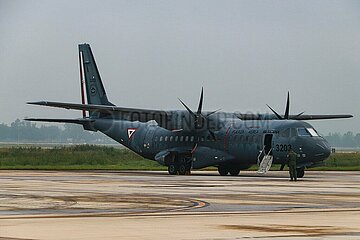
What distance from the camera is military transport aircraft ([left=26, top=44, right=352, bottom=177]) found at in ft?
136

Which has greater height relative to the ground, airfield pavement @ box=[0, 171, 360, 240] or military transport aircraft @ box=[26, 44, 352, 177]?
military transport aircraft @ box=[26, 44, 352, 177]

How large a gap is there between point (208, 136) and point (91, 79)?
34.4ft

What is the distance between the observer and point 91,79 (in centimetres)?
5247

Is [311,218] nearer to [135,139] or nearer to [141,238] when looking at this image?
[141,238]

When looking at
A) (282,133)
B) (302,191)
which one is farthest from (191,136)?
(302,191)

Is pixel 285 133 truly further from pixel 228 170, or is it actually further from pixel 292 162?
pixel 228 170

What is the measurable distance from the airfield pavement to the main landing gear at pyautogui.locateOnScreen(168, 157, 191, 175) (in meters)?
16.0

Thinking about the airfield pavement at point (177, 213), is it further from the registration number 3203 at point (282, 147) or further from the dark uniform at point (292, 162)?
the registration number 3203 at point (282, 147)

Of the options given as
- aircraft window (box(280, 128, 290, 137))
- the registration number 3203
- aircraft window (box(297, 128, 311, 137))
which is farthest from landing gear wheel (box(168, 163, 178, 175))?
aircraft window (box(297, 128, 311, 137))

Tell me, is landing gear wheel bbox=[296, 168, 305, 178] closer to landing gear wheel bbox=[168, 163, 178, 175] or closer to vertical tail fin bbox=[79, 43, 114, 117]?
landing gear wheel bbox=[168, 163, 178, 175]

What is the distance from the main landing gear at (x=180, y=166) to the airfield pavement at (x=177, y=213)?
52.6 ft

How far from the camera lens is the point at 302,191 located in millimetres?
28297

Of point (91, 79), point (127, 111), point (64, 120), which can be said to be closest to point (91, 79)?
point (91, 79)

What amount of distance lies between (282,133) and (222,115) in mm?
5152
